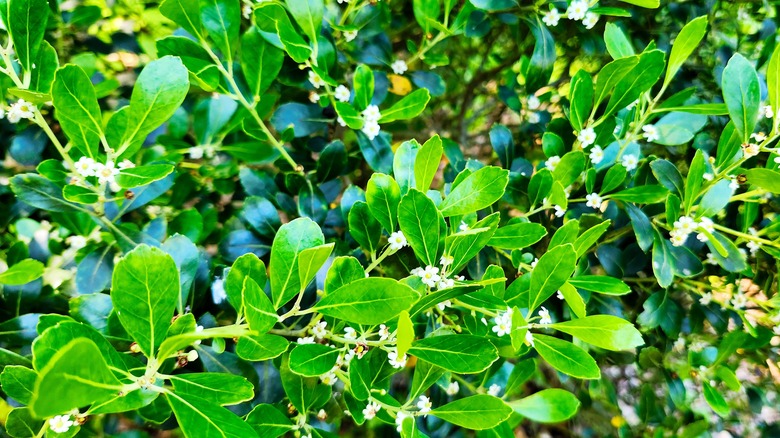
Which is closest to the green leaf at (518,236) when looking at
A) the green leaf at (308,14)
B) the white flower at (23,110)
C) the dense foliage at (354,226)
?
the dense foliage at (354,226)

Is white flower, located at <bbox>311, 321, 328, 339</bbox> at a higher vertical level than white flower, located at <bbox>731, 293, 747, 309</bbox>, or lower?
higher

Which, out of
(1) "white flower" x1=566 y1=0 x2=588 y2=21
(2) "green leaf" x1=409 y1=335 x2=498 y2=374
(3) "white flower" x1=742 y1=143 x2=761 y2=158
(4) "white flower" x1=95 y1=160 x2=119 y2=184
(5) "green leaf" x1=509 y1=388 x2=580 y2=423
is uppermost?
(1) "white flower" x1=566 y1=0 x2=588 y2=21

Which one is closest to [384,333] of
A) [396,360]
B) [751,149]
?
[396,360]

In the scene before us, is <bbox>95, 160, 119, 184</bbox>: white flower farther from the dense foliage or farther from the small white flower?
the small white flower

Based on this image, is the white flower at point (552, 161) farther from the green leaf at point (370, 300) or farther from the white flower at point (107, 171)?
the white flower at point (107, 171)

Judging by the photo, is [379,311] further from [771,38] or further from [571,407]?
[771,38]

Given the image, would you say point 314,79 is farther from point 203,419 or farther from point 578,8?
point 203,419

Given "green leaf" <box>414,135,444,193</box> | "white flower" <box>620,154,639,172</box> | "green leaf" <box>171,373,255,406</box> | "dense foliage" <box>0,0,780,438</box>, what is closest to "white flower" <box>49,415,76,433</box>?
"dense foliage" <box>0,0,780,438</box>
